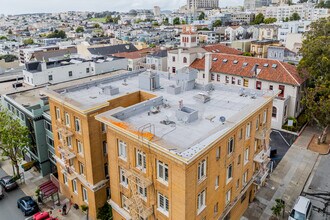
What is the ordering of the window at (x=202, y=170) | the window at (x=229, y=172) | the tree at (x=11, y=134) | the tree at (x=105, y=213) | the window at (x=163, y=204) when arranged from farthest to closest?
1. the tree at (x=11, y=134)
2. the tree at (x=105, y=213)
3. the window at (x=229, y=172)
4. the window at (x=163, y=204)
5. the window at (x=202, y=170)

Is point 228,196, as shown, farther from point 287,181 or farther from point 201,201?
point 287,181

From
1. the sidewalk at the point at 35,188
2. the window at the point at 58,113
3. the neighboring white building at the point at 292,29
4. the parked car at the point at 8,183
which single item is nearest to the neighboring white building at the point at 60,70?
the sidewalk at the point at 35,188

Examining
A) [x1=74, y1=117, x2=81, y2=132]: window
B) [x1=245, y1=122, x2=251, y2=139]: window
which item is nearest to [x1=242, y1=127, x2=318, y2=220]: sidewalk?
[x1=245, y1=122, x2=251, y2=139]: window

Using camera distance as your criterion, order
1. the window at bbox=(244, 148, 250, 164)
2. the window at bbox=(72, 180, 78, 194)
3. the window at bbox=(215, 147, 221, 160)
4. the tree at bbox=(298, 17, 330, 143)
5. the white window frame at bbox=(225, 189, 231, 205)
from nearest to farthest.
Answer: the window at bbox=(215, 147, 221, 160) → the white window frame at bbox=(225, 189, 231, 205) → the window at bbox=(244, 148, 250, 164) → the window at bbox=(72, 180, 78, 194) → the tree at bbox=(298, 17, 330, 143)

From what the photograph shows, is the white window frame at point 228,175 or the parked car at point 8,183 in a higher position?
the white window frame at point 228,175

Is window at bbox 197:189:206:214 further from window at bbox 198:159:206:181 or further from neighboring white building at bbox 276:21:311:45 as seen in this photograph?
neighboring white building at bbox 276:21:311:45

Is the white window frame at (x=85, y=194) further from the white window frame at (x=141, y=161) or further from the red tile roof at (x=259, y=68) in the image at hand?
the red tile roof at (x=259, y=68)

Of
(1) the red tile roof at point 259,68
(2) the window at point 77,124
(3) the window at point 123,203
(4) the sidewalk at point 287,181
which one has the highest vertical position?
(1) the red tile roof at point 259,68
